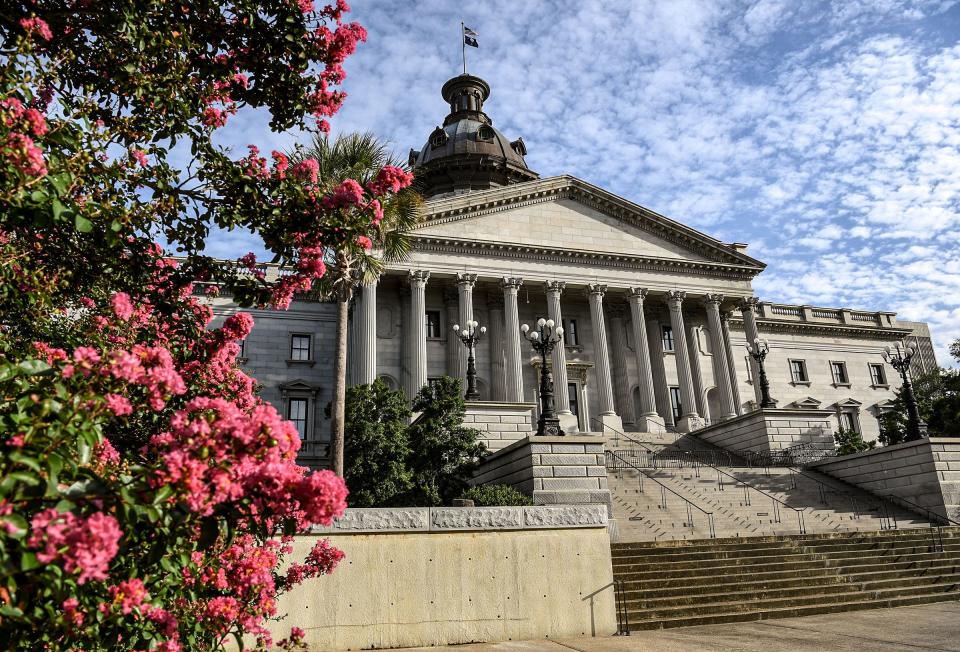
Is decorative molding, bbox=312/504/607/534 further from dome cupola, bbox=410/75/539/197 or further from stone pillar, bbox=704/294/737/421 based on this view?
dome cupola, bbox=410/75/539/197

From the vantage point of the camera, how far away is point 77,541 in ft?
8.92

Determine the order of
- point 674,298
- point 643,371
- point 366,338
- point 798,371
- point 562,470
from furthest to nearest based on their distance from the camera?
point 798,371, point 674,298, point 643,371, point 366,338, point 562,470

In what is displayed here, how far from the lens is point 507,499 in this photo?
16594mm

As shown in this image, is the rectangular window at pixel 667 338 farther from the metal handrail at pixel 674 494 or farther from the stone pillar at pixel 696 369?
the metal handrail at pixel 674 494

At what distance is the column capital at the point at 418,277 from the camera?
114ft

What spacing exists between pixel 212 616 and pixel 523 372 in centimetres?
3416

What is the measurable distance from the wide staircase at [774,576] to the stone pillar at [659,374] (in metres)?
20.8

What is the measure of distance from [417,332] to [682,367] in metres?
16.1

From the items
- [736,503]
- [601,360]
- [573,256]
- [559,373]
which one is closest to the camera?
[736,503]

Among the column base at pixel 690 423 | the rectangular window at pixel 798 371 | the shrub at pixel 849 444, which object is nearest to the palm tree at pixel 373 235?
the column base at pixel 690 423

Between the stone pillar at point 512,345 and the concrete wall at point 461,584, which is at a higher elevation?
the stone pillar at point 512,345

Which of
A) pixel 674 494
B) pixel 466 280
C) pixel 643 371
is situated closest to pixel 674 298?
pixel 643 371

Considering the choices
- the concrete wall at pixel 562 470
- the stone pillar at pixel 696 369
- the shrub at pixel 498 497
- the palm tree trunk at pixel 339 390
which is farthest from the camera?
the stone pillar at pixel 696 369

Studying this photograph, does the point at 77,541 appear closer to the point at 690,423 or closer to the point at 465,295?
the point at 465,295
